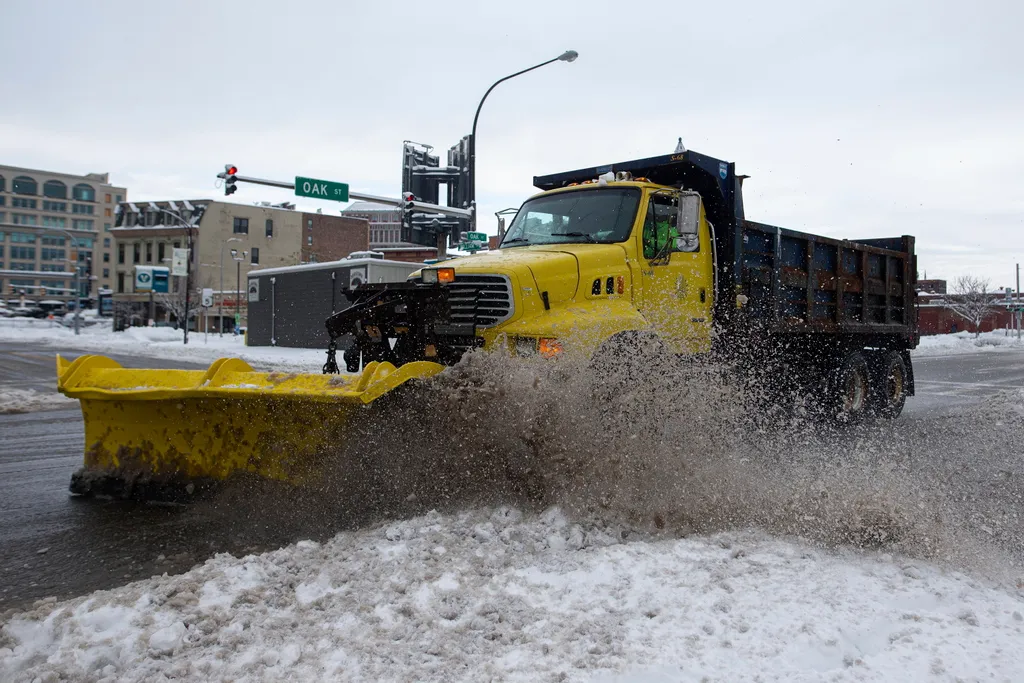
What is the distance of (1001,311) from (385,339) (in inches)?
3041

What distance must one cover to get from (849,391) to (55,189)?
141325mm

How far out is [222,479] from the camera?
5.55 m

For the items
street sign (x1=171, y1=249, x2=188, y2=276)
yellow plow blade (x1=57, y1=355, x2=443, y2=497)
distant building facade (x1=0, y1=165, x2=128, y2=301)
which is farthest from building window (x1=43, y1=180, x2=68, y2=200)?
yellow plow blade (x1=57, y1=355, x2=443, y2=497)

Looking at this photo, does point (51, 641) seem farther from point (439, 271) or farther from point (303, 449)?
point (439, 271)

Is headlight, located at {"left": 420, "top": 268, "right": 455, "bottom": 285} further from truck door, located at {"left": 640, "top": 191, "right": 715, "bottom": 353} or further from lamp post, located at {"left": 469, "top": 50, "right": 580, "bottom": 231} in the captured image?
lamp post, located at {"left": 469, "top": 50, "right": 580, "bottom": 231}

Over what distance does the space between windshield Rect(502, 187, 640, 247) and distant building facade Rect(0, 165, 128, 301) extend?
11967cm

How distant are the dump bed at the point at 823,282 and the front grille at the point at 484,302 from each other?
3.02 metres

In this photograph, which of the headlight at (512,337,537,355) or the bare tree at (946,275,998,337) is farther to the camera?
the bare tree at (946,275,998,337)

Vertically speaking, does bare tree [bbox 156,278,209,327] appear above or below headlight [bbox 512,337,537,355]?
above

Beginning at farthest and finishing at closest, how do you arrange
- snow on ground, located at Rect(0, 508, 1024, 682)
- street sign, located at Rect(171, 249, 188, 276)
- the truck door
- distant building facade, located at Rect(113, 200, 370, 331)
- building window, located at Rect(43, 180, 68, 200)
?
building window, located at Rect(43, 180, 68, 200), distant building facade, located at Rect(113, 200, 370, 331), street sign, located at Rect(171, 249, 188, 276), the truck door, snow on ground, located at Rect(0, 508, 1024, 682)

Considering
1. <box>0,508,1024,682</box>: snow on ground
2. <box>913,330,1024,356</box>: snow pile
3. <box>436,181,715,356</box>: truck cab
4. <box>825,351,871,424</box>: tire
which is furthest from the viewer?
<box>913,330,1024,356</box>: snow pile

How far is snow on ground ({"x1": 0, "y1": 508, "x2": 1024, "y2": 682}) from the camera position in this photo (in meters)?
3.07

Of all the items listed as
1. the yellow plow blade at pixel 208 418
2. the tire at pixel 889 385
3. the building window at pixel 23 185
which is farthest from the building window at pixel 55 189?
the tire at pixel 889 385

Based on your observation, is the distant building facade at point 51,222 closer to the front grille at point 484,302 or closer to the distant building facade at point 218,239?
the distant building facade at point 218,239
